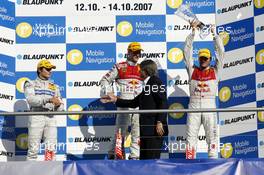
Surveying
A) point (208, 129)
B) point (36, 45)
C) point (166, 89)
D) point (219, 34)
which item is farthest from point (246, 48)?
point (36, 45)

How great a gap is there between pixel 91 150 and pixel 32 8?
2.39 metres

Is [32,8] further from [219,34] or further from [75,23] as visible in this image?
[219,34]

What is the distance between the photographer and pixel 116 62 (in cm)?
1150

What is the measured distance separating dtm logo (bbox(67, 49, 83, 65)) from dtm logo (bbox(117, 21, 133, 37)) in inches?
27.1

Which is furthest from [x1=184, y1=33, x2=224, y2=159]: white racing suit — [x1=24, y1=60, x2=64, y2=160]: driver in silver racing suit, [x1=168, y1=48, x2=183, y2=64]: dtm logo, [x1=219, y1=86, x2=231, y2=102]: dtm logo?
[x1=24, y1=60, x2=64, y2=160]: driver in silver racing suit

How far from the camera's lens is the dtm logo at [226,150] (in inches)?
405

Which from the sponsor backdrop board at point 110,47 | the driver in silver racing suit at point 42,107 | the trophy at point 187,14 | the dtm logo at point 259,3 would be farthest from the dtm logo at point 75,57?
the dtm logo at point 259,3

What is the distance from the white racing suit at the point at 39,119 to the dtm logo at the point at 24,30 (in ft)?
4.87

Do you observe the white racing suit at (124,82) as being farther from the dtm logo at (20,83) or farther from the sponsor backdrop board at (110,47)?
the dtm logo at (20,83)

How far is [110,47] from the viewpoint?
11562 mm

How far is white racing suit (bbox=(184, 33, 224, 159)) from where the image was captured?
966cm

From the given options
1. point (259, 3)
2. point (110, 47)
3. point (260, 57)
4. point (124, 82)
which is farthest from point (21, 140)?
point (259, 3)

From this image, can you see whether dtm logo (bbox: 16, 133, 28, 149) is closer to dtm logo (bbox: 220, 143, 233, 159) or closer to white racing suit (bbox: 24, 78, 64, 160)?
white racing suit (bbox: 24, 78, 64, 160)

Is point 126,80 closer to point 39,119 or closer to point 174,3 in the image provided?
point 39,119
